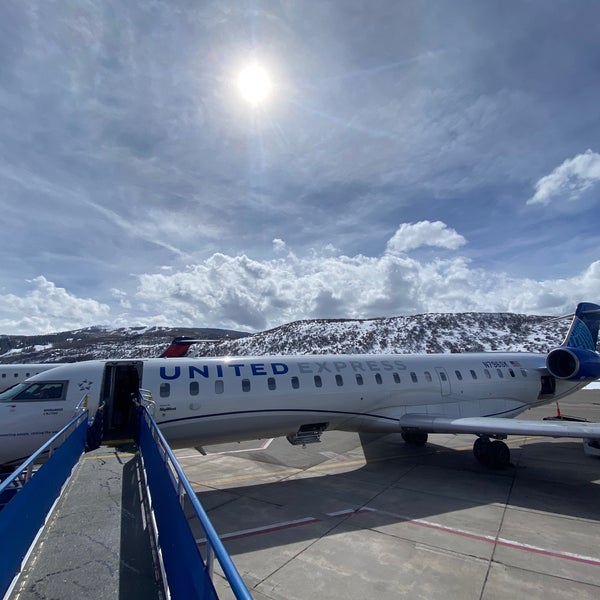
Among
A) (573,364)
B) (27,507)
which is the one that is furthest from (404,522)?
(573,364)

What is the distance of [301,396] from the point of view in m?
11.6

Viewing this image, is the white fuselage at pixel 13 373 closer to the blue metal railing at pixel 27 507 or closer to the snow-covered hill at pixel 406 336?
the blue metal railing at pixel 27 507

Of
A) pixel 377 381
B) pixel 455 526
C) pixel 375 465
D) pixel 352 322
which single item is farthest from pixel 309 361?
pixel 352 322

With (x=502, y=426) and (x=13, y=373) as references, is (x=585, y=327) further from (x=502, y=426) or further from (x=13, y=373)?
(x=13, y=373)

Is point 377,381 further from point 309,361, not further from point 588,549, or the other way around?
point 588,549

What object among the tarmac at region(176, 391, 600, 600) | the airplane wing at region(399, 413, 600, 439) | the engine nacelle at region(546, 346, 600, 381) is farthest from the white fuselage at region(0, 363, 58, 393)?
the engine nacelle at region(546, 346, 600, 381)

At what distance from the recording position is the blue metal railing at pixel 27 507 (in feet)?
10.7

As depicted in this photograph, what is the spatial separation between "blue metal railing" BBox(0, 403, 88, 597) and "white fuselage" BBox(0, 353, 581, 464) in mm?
3486

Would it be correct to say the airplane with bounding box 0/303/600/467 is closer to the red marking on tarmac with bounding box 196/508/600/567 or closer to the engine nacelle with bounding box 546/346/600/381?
the engine nacelle with bounding box 546/346/600/381

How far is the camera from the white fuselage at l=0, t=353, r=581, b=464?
9359 millimetres

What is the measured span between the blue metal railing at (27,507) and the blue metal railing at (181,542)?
4.20ft

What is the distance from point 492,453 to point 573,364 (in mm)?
6220

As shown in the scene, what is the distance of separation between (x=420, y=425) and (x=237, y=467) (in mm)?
6112

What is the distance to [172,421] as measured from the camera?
999 centimetres
